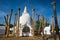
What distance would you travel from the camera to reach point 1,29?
1734 centimetres

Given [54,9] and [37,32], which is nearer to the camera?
[54,9]

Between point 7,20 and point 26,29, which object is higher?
point 7,20

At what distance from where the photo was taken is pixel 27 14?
19578mm

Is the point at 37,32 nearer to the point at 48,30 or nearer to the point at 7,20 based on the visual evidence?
the point at 48,30

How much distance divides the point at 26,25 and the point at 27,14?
449cm

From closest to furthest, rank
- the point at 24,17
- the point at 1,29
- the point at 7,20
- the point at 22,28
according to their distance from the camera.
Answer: the point at 7,20 → the point at 22,28 → the point at 1,29 → the point at 24,17

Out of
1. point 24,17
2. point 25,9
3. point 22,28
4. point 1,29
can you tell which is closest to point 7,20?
point 22,28

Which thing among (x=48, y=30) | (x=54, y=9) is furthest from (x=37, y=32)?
A: (x=54, y=9)

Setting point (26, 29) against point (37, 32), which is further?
point (37, 32)

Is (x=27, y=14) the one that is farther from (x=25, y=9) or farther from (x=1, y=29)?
(x=1, y=29)

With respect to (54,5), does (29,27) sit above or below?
below

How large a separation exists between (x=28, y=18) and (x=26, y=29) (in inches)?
123

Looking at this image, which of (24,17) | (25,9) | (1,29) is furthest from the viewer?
(25,9)

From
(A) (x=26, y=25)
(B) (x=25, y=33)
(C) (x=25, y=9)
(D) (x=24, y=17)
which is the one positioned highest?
(C) (x=25, y=9)
